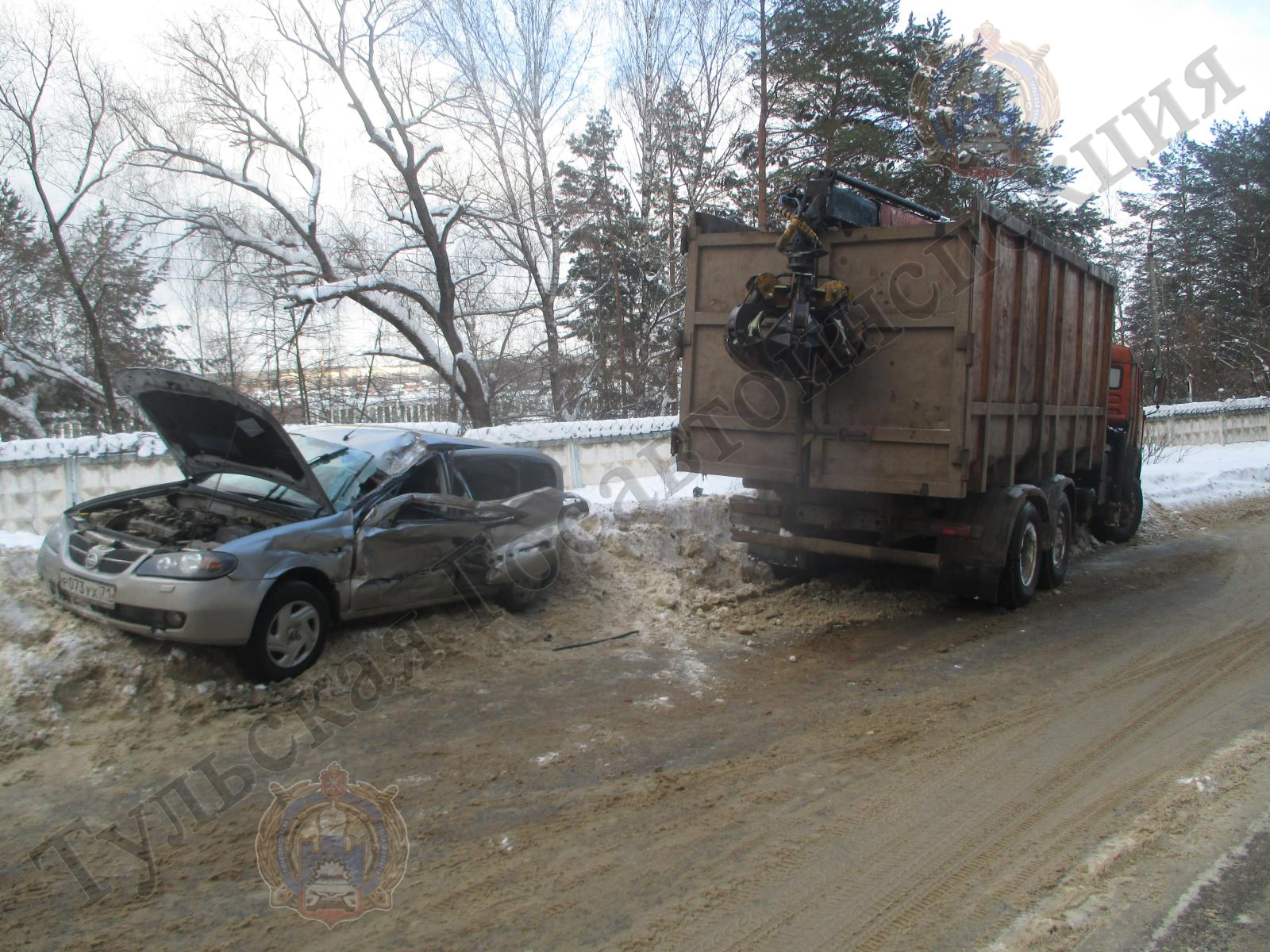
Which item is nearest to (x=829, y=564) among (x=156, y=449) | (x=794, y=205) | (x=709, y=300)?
(x=709, y=300)

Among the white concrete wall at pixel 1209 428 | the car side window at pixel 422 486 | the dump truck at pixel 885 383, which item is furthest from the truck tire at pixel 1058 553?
the white concrete wall at pixel 1209 428

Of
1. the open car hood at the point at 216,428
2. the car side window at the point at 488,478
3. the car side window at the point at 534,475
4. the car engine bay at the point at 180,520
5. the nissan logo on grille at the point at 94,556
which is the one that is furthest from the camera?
the car side window at the point at 534,475

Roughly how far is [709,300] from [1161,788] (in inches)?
Answer: 196

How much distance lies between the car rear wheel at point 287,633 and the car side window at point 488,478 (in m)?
1.58

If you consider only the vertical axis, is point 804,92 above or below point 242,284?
above

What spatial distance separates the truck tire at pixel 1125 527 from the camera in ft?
37.2

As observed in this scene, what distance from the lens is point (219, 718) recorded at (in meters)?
5.02

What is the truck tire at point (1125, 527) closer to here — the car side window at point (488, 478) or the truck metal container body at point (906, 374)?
the truck metal container body at point (906, 374)

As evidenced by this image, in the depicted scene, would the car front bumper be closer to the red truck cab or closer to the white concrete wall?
the red truck cab

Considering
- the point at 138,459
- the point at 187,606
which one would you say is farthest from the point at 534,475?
the point at 138,459

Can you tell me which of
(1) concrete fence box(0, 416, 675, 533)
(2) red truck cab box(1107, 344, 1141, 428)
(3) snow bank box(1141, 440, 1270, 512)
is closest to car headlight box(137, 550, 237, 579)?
(1) concrete fence box(0, 416, 675, 533)

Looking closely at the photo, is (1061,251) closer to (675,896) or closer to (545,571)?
(545,571)

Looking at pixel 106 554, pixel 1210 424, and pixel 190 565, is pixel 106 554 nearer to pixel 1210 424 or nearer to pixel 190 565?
pixel 190 565

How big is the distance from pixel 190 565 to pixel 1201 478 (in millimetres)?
17850
